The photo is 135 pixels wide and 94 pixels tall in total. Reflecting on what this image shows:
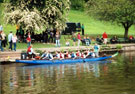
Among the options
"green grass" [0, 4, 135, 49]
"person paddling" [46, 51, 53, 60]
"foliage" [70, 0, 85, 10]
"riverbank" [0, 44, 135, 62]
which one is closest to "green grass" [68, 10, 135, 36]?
"green grass" [0, 4, 135, 49]

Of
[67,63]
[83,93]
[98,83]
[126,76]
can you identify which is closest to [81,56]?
[67,63]

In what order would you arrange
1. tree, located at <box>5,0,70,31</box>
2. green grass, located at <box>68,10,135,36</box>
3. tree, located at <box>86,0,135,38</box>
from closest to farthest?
tree, located at <box>5,0,70,31</box> → tree, located at <box>86,0,135,38</box> → green grass, located at <box>68,10,135,36</box>

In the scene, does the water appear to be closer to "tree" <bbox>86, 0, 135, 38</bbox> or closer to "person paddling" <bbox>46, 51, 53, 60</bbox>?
"person paddling" <bbox>46, 51, 53, 60</bbox>

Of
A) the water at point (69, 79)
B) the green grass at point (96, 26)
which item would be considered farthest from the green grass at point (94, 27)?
the water at point (69, 79)

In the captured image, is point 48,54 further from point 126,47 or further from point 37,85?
point 126,47

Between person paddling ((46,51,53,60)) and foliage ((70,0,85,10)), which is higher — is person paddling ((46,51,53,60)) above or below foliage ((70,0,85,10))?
below

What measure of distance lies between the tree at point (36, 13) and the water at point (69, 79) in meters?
11.2

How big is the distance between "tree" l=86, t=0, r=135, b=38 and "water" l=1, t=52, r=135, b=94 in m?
25.5

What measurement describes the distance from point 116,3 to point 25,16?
22777 mm

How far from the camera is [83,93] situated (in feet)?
90.9

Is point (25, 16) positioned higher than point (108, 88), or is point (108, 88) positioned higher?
point (25, 16)

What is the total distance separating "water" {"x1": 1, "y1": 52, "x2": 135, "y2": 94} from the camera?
95.7 ft

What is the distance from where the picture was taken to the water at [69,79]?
29.2 meters

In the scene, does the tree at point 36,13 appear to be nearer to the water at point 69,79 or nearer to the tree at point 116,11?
the water at point 69,79
